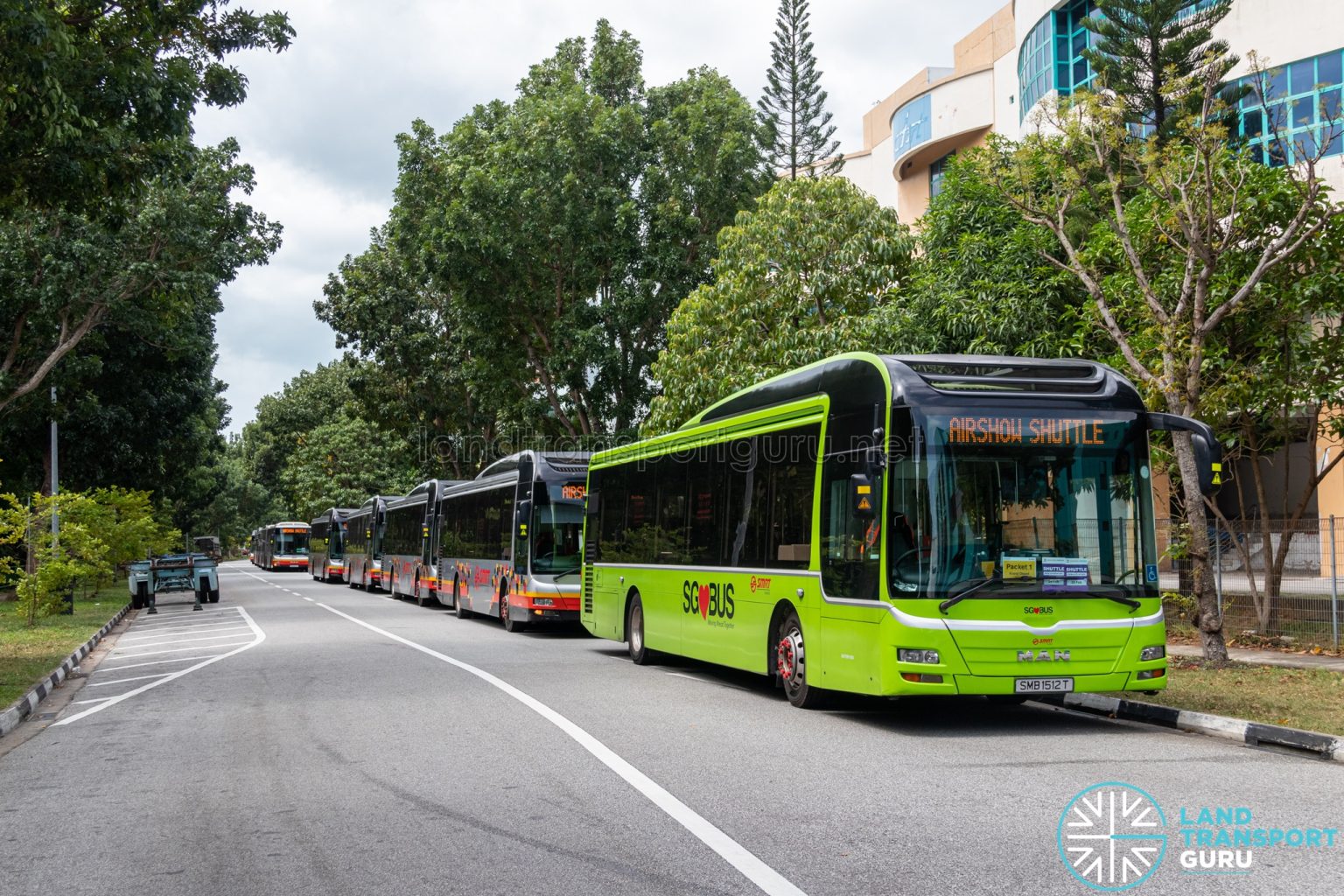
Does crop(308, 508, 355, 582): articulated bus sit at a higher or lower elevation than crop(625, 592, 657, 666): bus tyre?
higher

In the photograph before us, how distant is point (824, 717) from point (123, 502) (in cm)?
3042

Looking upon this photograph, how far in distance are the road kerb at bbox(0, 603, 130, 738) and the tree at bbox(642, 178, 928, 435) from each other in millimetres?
13405

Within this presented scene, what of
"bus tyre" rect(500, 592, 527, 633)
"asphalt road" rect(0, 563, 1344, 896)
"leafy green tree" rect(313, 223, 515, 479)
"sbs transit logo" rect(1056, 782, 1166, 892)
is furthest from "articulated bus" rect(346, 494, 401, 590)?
"sbs transit logo" rect(1056, 782, 1166, 892)

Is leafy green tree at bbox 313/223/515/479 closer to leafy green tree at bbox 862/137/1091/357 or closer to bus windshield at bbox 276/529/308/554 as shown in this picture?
Answer: leafy green tree at bbox 862/137/1091/357

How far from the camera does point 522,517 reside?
21.9 metres

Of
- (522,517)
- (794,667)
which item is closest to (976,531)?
(794,667)

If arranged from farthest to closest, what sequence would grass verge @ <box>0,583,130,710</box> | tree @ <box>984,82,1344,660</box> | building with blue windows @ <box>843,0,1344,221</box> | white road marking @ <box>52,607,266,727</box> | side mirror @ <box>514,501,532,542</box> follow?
building with blue windows @ <box>843,0,1344,221</box>, side mirror @ <box>514,501,532,542</box>, grass verge @ <box>0,583,130,710</box>, tree @ <box>984,82,1344,660</box>, white road marking @ <box>52,607,266,727</box>

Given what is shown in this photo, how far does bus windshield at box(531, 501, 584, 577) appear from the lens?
21.6m

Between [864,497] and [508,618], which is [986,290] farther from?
[864,497]

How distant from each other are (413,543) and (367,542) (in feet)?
35.0

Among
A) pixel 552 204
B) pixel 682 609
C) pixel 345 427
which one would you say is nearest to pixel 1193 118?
pixel 682 609

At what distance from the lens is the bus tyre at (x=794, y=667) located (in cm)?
1152

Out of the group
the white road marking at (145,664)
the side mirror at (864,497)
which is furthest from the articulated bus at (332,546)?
the side mirror at (864,497)

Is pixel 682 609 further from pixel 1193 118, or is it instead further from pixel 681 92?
pixel 681 92
